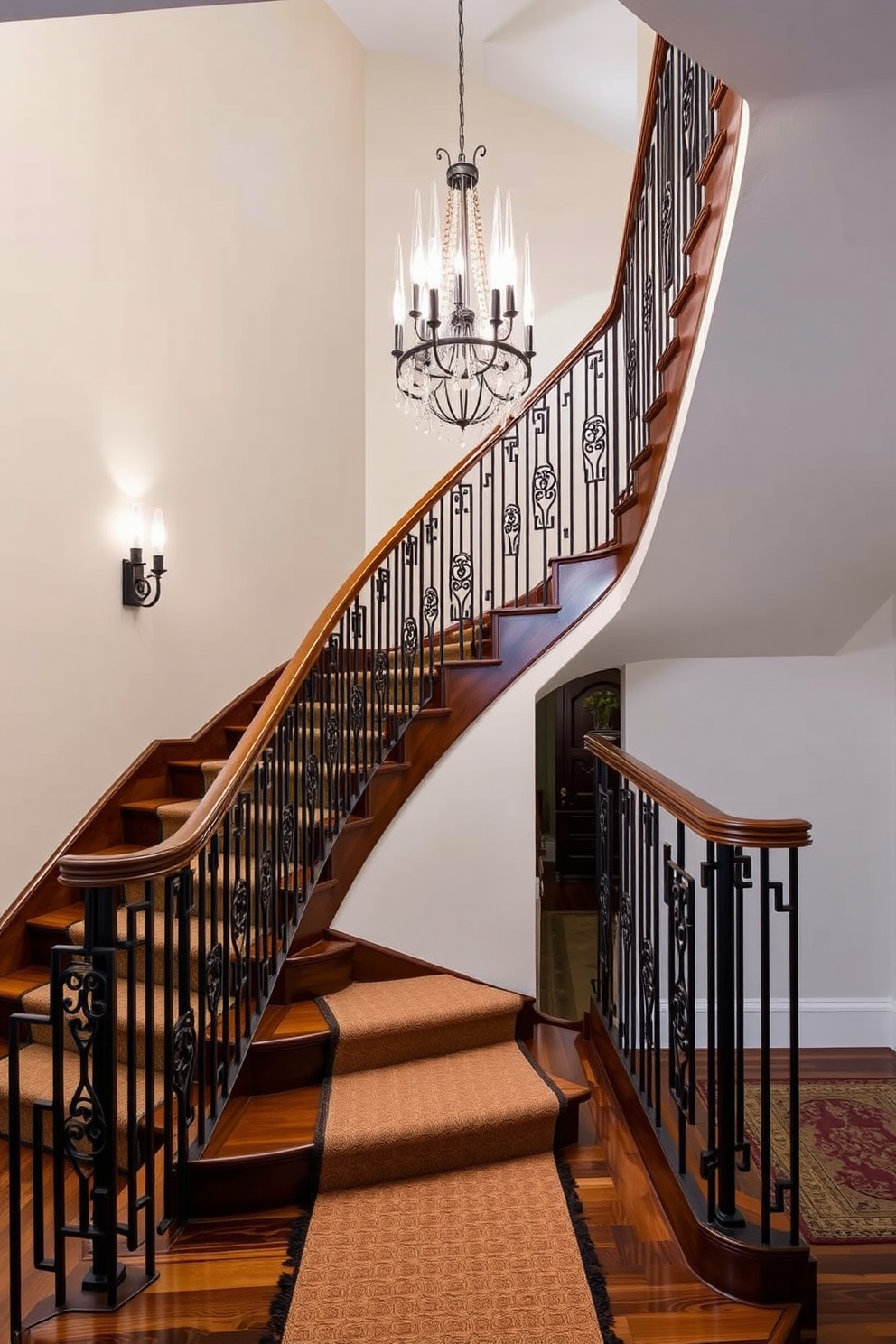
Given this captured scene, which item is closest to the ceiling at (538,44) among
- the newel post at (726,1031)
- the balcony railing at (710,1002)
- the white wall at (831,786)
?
the white wall at (831,786)

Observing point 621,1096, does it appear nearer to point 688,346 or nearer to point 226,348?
point 688,346

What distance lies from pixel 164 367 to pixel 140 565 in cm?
108

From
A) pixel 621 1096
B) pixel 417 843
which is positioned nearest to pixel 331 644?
pixel 417 843

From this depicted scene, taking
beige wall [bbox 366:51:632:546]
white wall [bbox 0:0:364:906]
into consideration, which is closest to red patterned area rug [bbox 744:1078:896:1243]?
white wall [bbox 0:0:364:906]

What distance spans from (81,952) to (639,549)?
267 cm

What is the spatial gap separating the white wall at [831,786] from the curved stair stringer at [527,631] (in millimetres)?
1036

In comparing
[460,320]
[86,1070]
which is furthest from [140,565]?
[86,1070]

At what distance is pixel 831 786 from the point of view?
15.4ft

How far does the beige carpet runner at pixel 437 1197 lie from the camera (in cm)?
199

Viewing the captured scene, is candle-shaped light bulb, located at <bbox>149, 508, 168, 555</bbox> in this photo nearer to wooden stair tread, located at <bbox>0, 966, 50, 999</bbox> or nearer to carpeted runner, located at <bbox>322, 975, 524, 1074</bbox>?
wooden stair tread, located at <bbox>0, 966, 50, 999</bbox>

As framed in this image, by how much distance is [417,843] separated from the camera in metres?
4.03

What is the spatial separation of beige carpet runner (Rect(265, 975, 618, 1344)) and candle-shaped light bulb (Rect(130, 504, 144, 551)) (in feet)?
7.19

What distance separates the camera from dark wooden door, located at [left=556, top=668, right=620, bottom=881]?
8953mm

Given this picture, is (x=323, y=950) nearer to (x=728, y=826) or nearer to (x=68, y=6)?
(x=728, y=826)
